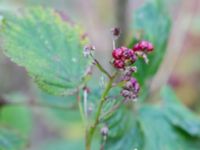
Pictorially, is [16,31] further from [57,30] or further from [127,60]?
[127,60]

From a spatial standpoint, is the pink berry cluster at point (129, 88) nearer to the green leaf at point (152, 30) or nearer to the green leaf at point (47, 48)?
the green leaf at point (47, 48)

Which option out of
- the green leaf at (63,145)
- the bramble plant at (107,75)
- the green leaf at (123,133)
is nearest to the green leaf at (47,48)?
the bramble plant at (107,75)

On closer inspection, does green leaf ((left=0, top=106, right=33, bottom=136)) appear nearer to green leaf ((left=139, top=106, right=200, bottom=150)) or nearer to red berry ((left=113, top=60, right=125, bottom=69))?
green leaf ((left=139, top=106, right=200, bottom=150))

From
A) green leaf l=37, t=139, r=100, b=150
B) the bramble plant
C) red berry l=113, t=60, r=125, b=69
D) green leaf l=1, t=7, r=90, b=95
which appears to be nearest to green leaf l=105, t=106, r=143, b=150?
the bramble plant

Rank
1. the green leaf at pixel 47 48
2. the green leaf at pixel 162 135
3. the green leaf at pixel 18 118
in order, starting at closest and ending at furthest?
the green leaf at pixel 47 48
the green leaf at pixel 162 135
the green leaf at pixel 18 118

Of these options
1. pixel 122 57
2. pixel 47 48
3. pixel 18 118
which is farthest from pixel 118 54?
pixel 18 118

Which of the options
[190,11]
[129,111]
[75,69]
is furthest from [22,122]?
[190,11]

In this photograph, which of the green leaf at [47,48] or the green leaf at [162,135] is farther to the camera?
the green leaf at [162,135]
